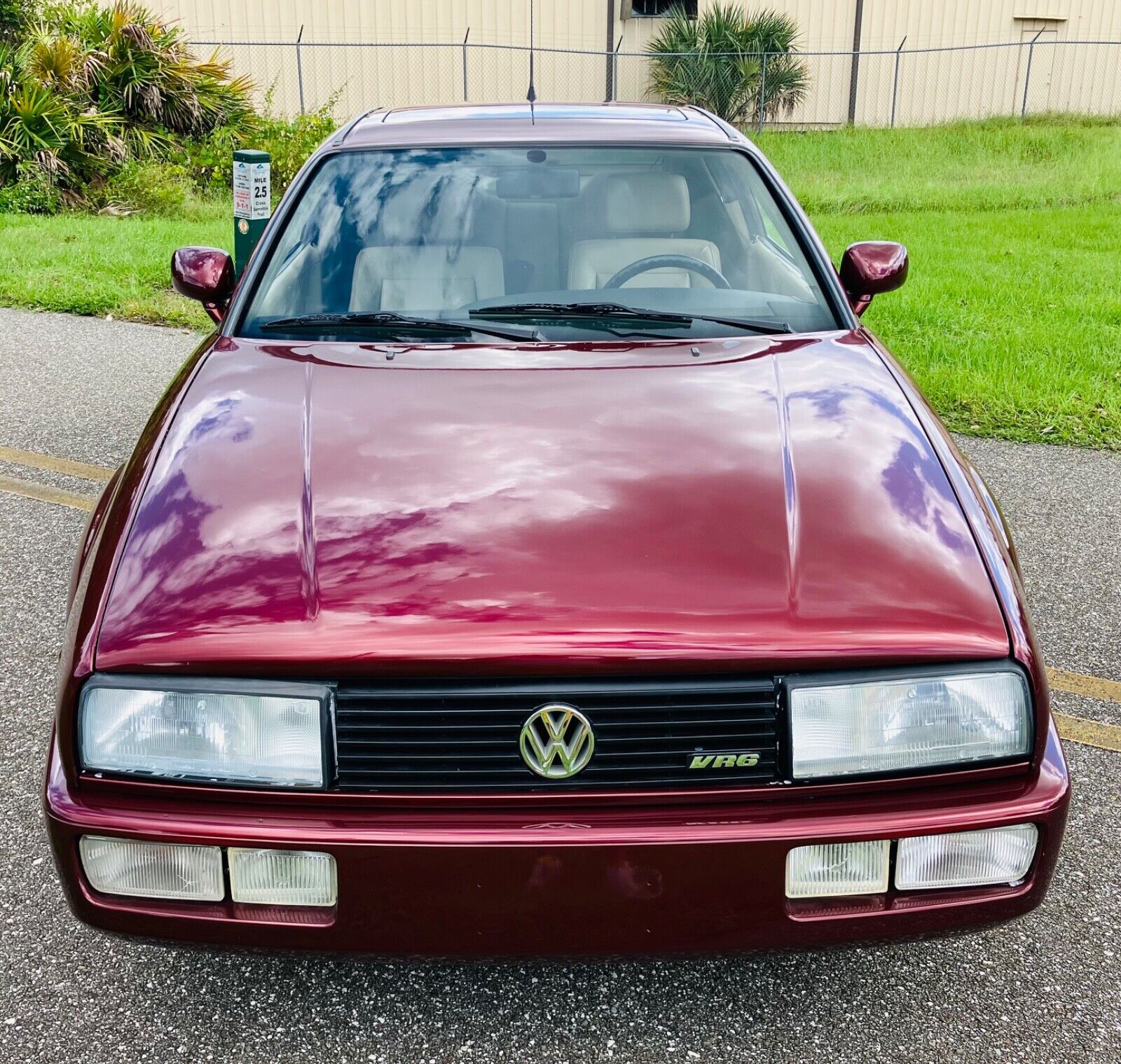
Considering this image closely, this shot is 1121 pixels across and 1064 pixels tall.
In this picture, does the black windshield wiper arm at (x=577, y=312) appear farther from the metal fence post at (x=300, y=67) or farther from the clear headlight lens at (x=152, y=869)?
the metal fence post at (x=300, y=67)

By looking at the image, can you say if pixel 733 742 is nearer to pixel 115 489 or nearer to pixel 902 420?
pixel 902 420

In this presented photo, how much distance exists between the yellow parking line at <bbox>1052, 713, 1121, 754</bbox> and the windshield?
119 centimetres

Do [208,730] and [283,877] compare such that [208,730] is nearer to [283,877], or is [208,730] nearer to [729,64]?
[283,877]

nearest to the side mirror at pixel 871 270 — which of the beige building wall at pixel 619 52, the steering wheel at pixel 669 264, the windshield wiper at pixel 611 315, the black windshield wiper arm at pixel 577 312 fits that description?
the steering wheel at pixel 669 264

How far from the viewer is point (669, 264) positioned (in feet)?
10.3

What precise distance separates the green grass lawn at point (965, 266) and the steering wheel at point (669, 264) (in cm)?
276

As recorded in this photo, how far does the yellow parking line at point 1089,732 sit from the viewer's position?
9.92 feet

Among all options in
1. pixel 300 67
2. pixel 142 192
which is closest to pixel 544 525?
pixel 142 192

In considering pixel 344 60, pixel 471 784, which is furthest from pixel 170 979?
pixel 344 60

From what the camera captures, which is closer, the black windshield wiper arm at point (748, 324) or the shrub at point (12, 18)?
the black windshield wiper arm at point (748, 324)

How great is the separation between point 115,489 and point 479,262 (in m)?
1.09

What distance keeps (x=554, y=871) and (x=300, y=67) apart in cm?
1854

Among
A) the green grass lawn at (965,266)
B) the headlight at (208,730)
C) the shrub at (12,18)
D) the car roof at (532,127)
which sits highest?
the shrub at (12,18)

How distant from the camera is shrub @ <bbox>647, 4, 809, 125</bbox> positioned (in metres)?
19.8
